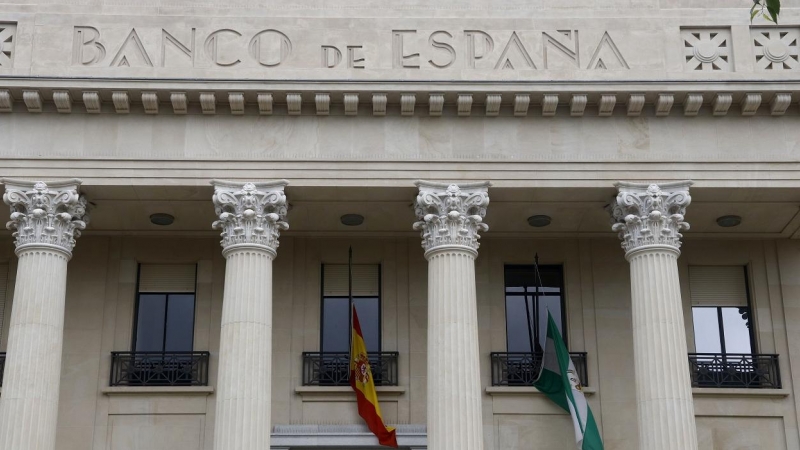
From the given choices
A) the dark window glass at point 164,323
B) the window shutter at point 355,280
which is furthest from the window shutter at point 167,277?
the window shutter at point 355,280

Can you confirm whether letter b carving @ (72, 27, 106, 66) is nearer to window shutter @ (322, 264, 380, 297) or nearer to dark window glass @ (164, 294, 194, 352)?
dark window glass @ (164, 294, 194, 352)

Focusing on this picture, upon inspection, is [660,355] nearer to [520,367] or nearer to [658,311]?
[658,311]

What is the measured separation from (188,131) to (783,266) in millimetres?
14503

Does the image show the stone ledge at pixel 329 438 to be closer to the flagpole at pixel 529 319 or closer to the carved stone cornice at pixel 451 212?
the flagpole at pixel 529 319

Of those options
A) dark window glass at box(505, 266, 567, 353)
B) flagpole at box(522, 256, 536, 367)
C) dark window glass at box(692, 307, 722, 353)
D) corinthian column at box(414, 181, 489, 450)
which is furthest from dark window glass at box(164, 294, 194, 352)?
dark window glass at box(692, 307, 722, 353)

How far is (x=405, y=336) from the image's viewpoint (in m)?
28.7

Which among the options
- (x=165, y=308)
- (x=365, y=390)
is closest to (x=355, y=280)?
(x=365, y=390)

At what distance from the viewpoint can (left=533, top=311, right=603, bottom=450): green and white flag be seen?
26781 mm

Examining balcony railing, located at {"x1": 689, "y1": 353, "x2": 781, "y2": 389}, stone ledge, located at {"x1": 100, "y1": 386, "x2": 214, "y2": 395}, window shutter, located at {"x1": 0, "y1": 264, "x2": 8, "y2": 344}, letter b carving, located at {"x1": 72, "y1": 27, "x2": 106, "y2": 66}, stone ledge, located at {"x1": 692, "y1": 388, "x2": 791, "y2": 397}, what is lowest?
stone ledge, located at {"x1": 692, "y1": 388, "x2": 791, "y2": 397}

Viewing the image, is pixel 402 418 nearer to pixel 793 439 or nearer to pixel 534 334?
pixel 534 334

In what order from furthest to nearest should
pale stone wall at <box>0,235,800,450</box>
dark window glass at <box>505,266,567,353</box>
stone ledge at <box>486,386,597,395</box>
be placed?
dark window glass at <box>505,266,567,353</box>
stone ledge at <box>486,386,597,395</box>
pale stone wall at <box>0,235,800,450</box>

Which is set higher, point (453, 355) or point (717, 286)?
point (717, 286)

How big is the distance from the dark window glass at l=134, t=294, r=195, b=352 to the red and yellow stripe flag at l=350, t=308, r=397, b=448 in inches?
157

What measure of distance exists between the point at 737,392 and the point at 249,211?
471 inches
